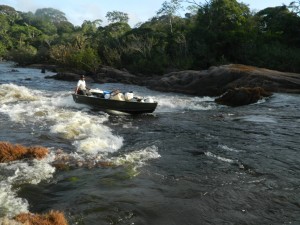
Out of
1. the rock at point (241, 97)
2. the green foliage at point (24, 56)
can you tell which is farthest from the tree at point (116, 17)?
the rock at point (241, 97)

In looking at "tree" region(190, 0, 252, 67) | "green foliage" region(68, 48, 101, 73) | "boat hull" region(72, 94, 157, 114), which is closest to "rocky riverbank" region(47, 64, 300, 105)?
"boat hull" region(72, 94, 157, 114)

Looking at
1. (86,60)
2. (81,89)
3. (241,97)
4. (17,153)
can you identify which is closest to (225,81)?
(241,97)

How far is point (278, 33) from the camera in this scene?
40.1 meters

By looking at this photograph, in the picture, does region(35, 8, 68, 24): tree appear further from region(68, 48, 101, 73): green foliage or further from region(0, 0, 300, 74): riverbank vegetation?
region(68, 48, 101, 73): green foliage

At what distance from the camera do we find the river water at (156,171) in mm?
6789

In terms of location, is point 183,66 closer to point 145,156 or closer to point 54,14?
Answer: point 145,156

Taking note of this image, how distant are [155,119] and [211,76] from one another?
13.1 meters

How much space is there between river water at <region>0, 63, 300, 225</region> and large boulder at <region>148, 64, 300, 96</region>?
1033cm

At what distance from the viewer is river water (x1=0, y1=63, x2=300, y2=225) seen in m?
6.79

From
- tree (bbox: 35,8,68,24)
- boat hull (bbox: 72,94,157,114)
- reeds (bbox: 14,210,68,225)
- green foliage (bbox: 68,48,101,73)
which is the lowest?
reeds (bbox: 14,210,68,225)

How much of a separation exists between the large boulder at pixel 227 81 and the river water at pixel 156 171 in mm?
10331

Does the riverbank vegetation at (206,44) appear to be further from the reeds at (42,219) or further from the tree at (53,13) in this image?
the tree at (53,13)

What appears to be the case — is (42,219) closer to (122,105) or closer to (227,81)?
(122,105)

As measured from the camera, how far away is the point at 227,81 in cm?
2780
